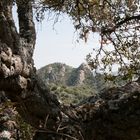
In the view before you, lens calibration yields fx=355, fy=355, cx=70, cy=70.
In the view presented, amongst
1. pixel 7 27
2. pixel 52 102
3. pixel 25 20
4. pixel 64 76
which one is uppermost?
pixel 64 76

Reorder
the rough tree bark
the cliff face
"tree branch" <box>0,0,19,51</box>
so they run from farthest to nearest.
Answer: the cliff face < the rough tree bark < "tree branch" <box>0,0,19,51</box>

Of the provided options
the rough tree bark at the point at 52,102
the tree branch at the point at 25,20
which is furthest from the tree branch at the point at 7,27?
the tree branch at the point at 25,20

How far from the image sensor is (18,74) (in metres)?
6.93

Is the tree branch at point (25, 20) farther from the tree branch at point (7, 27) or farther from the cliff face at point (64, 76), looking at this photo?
the cliff face at point (64, 76)

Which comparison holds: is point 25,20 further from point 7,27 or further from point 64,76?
point 64,76

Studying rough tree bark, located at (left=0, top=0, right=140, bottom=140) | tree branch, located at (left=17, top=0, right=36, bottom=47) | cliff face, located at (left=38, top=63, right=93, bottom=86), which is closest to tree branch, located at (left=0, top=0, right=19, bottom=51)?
rough tree bark, located at (left=0, top=0, right=140, bottom=140)

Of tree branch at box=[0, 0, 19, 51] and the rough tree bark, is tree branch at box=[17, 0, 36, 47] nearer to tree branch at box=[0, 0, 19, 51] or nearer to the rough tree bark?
the rough tree bark

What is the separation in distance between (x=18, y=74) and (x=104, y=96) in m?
2.79

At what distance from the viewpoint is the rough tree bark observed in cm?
702

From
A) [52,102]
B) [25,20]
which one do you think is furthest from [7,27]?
[52,102]

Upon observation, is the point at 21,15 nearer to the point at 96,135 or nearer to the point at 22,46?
the point at 22,46

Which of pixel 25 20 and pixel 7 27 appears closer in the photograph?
pixel 7 27

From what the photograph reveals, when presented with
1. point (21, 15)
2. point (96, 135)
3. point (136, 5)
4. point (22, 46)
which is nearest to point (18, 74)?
point (22, 46)

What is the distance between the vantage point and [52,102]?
815cm
